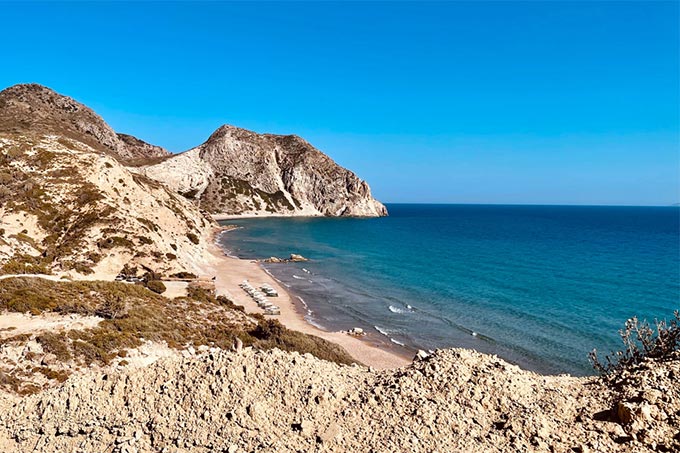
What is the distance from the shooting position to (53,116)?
110 metres

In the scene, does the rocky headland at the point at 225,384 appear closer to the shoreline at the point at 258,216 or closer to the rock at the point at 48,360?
the rock at the point at 48,360

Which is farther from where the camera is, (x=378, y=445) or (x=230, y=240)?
(x=230, y=240)

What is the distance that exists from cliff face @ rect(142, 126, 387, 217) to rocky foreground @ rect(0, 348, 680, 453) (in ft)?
510

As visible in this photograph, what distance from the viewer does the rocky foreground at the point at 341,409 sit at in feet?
25.6

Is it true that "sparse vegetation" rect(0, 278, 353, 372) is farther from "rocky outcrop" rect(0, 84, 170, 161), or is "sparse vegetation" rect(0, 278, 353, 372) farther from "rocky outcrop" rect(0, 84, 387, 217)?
"rocky outcrop" rect(0, 84, 387, 217)

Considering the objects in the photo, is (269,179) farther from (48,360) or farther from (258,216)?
(48,360)

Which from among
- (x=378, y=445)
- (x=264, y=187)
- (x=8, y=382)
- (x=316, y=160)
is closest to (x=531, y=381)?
(x=378, y=445)

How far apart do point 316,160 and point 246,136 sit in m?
37.3

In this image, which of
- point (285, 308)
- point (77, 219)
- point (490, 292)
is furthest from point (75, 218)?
point (490, 292)

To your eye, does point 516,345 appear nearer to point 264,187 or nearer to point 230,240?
point 230,240

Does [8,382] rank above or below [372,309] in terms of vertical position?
above

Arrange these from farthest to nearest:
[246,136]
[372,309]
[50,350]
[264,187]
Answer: [246,136], [264,187], [372,309], [50,350]

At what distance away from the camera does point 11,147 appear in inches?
1905

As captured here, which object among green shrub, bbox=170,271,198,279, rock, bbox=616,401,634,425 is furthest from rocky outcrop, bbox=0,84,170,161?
rock, bbox=616,401,634,425
